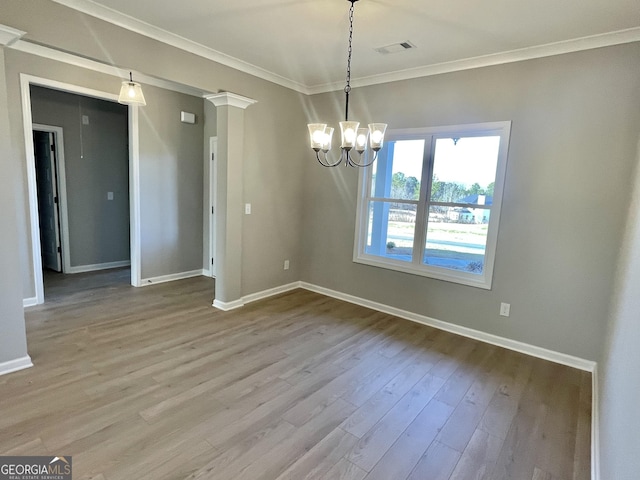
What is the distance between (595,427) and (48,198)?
6.81 m

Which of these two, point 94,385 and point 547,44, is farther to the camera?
point 547,44

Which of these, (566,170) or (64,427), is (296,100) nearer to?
(566,170)

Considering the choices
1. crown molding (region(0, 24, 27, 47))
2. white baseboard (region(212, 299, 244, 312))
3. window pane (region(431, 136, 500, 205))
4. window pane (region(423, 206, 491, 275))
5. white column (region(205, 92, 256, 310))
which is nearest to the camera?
crown molding (region(0, 24, 27, 47))

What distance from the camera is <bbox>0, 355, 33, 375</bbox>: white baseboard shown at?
96.9 inches

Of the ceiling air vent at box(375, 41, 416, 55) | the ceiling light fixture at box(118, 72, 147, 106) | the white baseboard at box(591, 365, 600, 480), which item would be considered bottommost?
the white baseboard at box(591, 365, 600, 480)

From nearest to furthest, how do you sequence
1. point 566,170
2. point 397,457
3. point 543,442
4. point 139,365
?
1. point 397,457
2. point 543,442
3. point 139,365
4. point 566,170

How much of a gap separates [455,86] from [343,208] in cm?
185

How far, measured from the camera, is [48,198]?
5.09 m

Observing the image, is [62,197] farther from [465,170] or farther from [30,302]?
[465,170]

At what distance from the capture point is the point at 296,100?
4.47 metres

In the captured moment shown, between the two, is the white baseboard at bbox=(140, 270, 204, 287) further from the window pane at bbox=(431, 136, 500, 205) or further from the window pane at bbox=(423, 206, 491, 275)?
the window pane at bbox=(431, 136, 500, 205)

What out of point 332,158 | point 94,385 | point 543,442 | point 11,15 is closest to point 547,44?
point 332,158

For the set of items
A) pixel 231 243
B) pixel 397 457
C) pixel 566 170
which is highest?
pixel 566 170

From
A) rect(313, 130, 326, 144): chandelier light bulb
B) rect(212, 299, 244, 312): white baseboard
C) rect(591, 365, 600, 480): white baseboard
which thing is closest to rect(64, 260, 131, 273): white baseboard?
rect(212, 299, 244, 312): white baseboard
